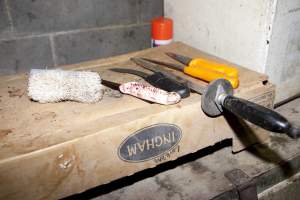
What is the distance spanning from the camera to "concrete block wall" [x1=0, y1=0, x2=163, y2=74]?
37.7 inches

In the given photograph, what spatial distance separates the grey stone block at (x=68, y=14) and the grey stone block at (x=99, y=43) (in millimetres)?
34

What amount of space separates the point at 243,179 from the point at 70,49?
0.79 metres

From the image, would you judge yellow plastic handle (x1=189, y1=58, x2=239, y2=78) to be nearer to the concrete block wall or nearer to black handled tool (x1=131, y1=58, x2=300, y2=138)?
black handled tool (x1=131, y1=58, x2=300, y2=138)

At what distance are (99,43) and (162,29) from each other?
27cm

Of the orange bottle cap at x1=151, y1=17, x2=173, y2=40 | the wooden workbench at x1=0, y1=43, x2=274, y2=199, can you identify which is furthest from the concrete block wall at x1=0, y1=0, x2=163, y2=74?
the wooden workbench at x1=0, y1=43, x2=274, y2=199

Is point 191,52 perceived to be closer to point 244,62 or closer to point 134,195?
point 244,62

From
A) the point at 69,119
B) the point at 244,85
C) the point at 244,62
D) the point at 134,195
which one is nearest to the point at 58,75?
the point at 69,119

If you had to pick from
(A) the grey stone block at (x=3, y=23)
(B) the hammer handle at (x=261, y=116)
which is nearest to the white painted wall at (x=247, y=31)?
(B) the hammer handle at (x=261, y=116)

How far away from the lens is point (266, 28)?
799mm

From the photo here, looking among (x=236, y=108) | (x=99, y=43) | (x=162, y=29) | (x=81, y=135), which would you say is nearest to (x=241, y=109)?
(x=236, y=108)

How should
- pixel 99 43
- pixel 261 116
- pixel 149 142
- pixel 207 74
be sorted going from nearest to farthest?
pixel 261 116 < pixel 149 142 < pixel 207 74 < pixel 99 43

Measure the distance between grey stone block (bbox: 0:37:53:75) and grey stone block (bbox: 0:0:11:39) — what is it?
30 millimetres

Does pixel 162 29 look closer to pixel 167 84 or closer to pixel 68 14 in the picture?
pixel 68 14

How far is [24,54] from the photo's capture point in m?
1.00
